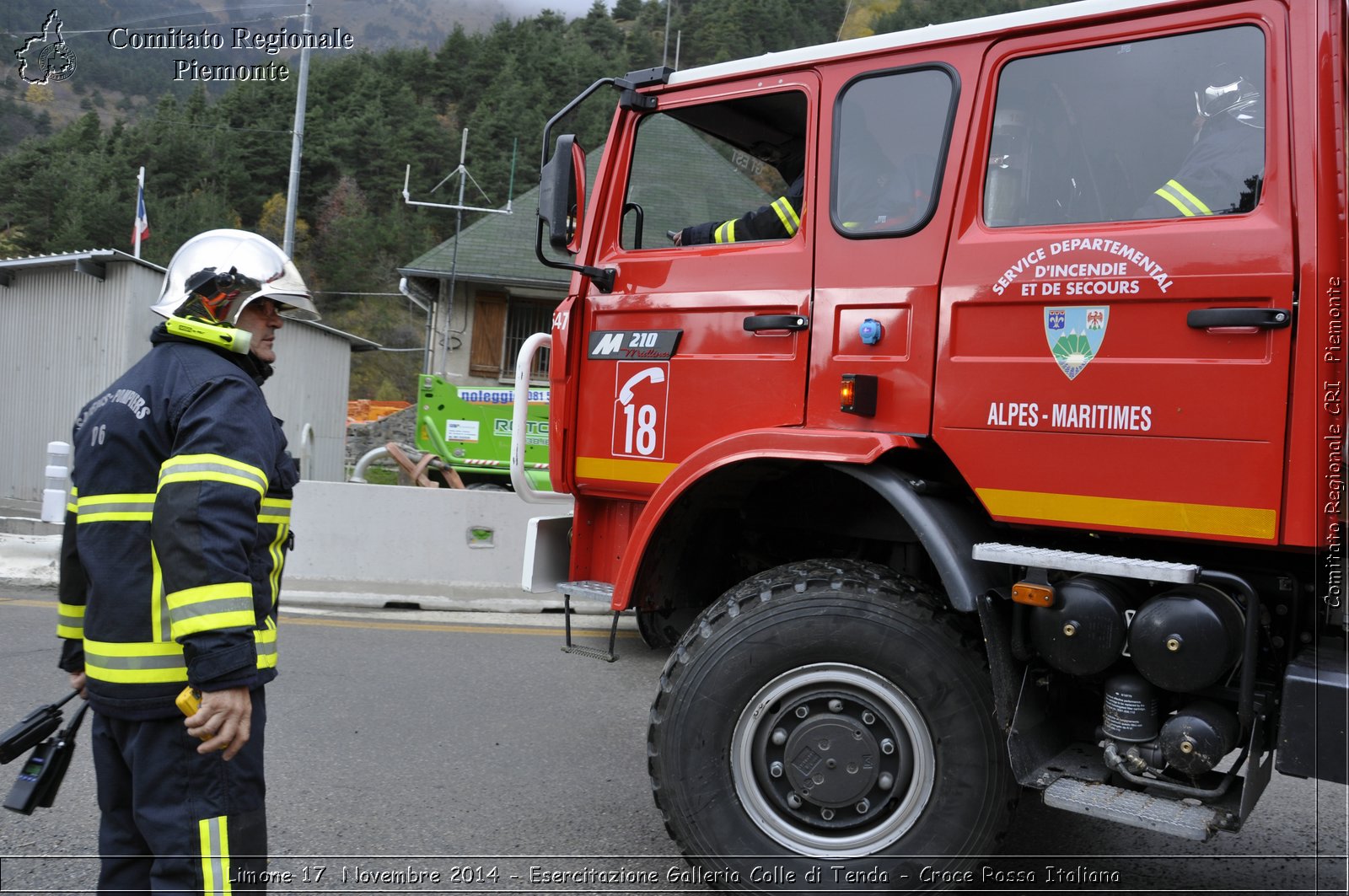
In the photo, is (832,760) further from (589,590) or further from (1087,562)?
(589,590)

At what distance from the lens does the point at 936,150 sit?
10.3 feet

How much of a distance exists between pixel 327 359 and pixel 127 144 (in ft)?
154

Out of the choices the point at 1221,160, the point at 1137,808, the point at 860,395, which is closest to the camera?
the point at 1137,808

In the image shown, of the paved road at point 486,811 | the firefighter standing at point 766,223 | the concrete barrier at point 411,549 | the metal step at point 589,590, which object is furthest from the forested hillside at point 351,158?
the metal step at point 589,590

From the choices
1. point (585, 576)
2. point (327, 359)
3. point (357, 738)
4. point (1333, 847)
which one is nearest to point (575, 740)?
point (357, 738)

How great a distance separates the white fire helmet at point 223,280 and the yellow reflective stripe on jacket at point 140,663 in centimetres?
72

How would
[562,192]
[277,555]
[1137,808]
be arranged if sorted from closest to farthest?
[277,555]
[1137,808]
[562,192]

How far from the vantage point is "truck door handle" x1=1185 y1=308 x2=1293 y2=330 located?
2.53 metres

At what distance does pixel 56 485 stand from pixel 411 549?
3643mm

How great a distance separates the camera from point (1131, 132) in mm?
2879

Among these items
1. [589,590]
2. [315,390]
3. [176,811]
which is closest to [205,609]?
[176,811]

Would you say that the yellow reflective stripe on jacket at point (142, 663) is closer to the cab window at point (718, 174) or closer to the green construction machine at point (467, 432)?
the cab window at point (718, 174)

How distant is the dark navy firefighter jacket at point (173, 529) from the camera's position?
6.97 ft

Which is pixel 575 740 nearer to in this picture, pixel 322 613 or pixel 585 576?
pixel 585 576
